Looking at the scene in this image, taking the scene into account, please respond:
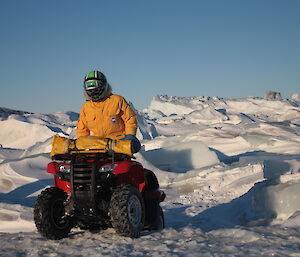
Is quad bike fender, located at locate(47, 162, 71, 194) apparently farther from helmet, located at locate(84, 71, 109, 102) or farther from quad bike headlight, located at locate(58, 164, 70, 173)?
helmet, located at locate(84, 71, 109, 102)

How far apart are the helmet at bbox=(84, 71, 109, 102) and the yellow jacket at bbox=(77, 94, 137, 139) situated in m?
0.08

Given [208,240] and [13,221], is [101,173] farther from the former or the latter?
[13,221]

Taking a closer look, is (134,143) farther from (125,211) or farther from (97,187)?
(125,211)

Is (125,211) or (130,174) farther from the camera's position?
(130,174)

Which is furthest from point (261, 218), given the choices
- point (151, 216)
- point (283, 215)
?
point (151, 216)

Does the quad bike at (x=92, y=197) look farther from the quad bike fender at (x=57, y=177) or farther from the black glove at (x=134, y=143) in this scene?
the black glove at (x=134, y=143)

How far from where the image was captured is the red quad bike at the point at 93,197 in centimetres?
306

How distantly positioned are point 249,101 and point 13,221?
63.3 metres

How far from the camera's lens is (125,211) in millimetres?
3018

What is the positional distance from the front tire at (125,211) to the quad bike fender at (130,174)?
0.14 meters

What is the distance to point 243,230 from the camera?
3.43 metres

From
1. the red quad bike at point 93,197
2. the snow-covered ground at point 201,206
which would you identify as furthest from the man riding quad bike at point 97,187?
the snow-covered ground at point 201,206

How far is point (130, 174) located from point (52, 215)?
2.44 feet

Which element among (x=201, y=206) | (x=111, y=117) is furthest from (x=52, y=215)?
(x=201, y=206)
